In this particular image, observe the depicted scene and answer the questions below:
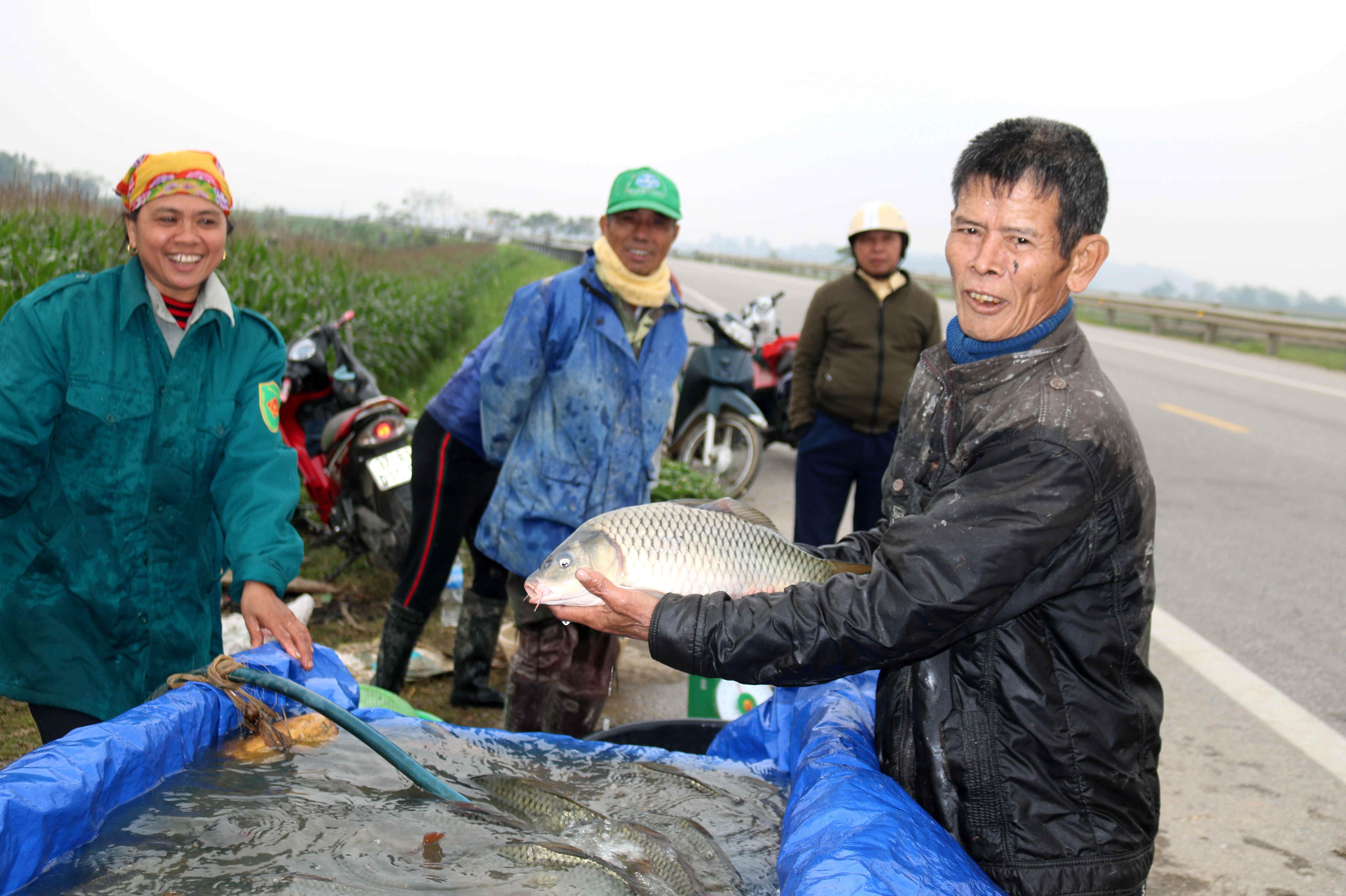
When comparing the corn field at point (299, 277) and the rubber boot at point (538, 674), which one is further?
the corn field at point (299, 277)

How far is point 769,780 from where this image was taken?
8.80ft

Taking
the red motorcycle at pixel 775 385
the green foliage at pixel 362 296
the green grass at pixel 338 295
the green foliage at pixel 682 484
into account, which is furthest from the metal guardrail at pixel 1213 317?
the green foliage at pixel 362 296

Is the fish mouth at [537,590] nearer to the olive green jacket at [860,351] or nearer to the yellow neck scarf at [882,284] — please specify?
the olive green jacket at [860,351]

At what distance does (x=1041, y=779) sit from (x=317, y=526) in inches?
217

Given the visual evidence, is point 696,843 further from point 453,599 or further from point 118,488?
point 453,599

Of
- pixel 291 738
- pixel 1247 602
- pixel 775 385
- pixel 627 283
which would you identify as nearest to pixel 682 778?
pixel 291 738

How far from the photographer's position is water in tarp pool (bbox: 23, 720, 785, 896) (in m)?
1.97

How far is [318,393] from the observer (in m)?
6.39

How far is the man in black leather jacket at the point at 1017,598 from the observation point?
6.04ft

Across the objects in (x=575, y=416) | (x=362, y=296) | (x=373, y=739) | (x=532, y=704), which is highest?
(x=362, y=296)

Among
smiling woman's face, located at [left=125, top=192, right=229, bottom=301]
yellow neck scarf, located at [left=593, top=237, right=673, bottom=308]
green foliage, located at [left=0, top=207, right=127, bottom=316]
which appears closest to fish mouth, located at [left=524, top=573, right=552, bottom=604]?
smiling woman's face, located at [left=125, top=192, right=229, bottom=301]

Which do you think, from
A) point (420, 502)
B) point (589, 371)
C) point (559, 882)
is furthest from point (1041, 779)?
point (420, 502)

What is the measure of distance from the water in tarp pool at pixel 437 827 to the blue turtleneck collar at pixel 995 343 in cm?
123

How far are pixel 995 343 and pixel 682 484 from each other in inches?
191
